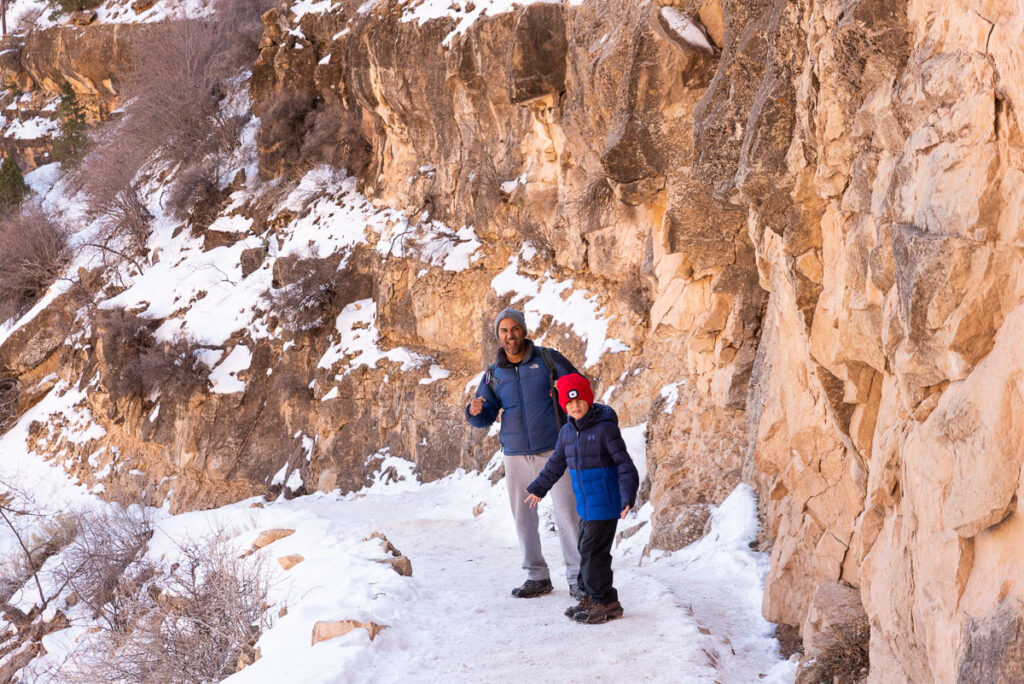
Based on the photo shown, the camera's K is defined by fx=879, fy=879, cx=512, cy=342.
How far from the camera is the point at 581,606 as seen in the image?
4988 millimetres

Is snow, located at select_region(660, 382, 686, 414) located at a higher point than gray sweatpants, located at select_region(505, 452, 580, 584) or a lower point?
higher

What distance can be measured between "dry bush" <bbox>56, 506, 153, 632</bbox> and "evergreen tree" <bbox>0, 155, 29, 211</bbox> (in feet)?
65.5

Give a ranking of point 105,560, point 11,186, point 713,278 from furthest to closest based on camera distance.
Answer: point 11,186
point 105,560
point 713,278

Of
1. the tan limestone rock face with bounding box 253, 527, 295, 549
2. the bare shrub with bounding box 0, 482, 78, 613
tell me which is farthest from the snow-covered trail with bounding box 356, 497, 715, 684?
the bare shrub with bounding box 0, 482, 78, 613

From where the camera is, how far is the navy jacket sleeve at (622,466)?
4844 millimetres

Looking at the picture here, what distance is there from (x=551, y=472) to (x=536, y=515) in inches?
23.3

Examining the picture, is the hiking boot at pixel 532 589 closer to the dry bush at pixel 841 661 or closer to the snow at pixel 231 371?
the dry bush at pixel 841 661

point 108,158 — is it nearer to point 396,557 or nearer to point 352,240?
point 352,240

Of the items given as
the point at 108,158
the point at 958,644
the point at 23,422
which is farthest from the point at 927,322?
the point at 108,158

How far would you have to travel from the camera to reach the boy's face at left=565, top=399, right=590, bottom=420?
5012mm

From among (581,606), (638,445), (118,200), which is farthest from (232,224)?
(581,606)

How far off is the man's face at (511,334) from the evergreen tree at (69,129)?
30089mm

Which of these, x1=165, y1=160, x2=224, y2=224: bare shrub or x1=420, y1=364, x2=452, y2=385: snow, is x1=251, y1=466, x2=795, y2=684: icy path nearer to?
x1=420, y1=364, x2=452, y2=385: snow

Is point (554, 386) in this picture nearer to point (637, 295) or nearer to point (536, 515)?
point (536, 515)
